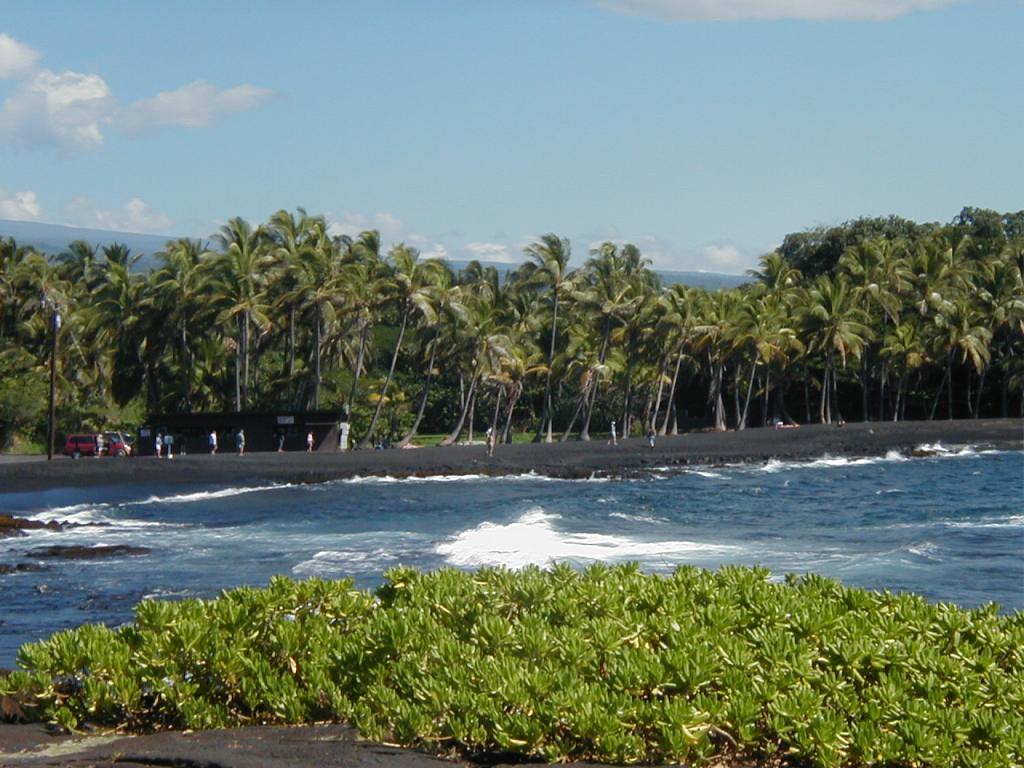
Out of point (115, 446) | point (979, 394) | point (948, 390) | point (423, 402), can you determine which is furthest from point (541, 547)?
point (948, 390)

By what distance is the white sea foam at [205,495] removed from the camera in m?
38.5

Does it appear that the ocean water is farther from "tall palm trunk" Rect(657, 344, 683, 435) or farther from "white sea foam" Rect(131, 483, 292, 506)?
"tall palm trunk" Rect(657, 344, 683, 435)

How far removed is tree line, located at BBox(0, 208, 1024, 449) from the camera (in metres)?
52.7

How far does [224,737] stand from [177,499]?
32.5m

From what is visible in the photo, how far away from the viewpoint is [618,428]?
68.0 m

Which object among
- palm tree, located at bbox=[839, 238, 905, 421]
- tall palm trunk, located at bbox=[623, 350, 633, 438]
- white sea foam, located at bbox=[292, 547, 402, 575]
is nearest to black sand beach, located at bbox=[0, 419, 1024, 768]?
tall palm trunk, located at bbox=[623, 350, 633, 438]

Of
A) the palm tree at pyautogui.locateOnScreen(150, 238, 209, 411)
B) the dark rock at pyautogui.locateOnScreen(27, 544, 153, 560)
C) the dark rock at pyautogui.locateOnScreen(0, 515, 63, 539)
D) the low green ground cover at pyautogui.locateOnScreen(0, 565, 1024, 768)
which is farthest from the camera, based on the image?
the palm tree at pyautogui.locateOnScreen(150, 238, 209, 411)

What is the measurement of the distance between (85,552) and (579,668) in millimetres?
21032

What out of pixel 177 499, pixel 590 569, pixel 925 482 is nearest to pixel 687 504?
pixel 925 482

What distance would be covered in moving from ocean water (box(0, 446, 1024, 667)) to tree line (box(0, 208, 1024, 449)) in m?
10.8

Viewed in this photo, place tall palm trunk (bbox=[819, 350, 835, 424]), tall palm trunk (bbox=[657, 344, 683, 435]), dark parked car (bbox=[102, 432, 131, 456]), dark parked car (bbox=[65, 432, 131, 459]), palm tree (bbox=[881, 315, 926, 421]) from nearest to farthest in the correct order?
dark parked car (bbox=[65, 432, 131, 459]) < dark parked car (bbox=[102, 432, 131, 456]) < tall palm trunk (bbox=[657, 344, 683, 435]) < palm tree (bbox=[881, 315, 926, 421]) < tall palm trunk (bbox=[819, 350, 835, 424])

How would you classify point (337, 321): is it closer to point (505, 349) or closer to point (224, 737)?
point (505, 349)

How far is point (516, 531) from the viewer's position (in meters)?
29.7

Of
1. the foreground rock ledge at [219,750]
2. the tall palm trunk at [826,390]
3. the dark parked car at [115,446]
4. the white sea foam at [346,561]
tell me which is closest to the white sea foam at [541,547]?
the white sea foam at [346,561]
